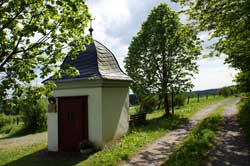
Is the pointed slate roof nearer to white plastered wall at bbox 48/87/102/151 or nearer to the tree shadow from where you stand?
white plastered wall at bbox 48/87/102/151

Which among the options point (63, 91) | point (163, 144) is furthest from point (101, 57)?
point (163, 144)

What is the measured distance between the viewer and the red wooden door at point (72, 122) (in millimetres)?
12955

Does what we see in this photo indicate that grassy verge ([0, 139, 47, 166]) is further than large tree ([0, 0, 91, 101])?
Yes

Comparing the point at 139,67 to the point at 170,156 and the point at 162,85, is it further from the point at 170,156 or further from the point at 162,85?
the point at 170,156

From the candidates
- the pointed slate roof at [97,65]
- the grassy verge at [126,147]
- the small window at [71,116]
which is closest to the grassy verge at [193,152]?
the grassy verge at [126,147]

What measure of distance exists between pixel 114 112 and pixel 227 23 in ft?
21.5

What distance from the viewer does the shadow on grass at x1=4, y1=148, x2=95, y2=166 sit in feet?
36.5

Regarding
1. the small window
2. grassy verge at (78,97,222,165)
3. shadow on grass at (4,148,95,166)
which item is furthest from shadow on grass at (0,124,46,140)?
grassy verge at (78,97,222,165)

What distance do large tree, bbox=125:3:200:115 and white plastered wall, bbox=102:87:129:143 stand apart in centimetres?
685

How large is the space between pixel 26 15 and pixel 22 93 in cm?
195

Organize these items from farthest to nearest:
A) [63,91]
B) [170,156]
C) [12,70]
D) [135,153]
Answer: [63,91]
[135,153]
[170,156]
[12,70]

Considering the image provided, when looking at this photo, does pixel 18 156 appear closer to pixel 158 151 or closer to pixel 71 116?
pixel 71 116

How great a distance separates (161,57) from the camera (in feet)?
70.0

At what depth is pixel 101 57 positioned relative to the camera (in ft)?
45.9
